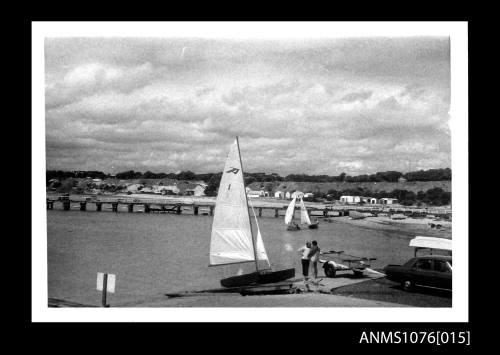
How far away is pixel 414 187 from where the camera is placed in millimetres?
8586

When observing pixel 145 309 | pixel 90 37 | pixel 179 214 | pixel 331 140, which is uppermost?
pixel 90 37

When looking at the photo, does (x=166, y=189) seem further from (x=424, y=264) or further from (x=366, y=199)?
(x=424, y=264)

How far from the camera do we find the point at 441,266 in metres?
8.20

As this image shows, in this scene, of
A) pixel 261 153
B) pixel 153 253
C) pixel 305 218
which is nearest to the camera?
pixel 261 153

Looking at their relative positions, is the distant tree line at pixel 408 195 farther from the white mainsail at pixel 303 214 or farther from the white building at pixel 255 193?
Result: the white building at pixel 255 193

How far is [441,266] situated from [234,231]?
3.49 m

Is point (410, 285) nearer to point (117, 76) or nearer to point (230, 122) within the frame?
point (230, 122)

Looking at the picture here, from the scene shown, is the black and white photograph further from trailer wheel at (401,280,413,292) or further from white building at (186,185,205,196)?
white building at (186,185,205,196)

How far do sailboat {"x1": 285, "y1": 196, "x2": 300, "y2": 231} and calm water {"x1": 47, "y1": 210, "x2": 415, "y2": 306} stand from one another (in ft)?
0.37

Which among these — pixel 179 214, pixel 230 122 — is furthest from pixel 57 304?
pixel 230 122

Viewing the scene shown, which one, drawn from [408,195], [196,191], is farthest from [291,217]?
[408,195]

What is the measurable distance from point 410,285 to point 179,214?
5.23 metres

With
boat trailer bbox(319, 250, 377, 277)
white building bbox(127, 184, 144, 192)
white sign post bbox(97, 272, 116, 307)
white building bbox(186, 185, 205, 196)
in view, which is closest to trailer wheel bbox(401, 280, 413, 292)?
boat trailer bbox(319, 250, 377, 277)

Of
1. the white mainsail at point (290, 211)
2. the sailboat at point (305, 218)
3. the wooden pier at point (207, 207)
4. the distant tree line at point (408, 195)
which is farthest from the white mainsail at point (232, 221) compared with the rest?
the distant tree line at point (408, 195)
